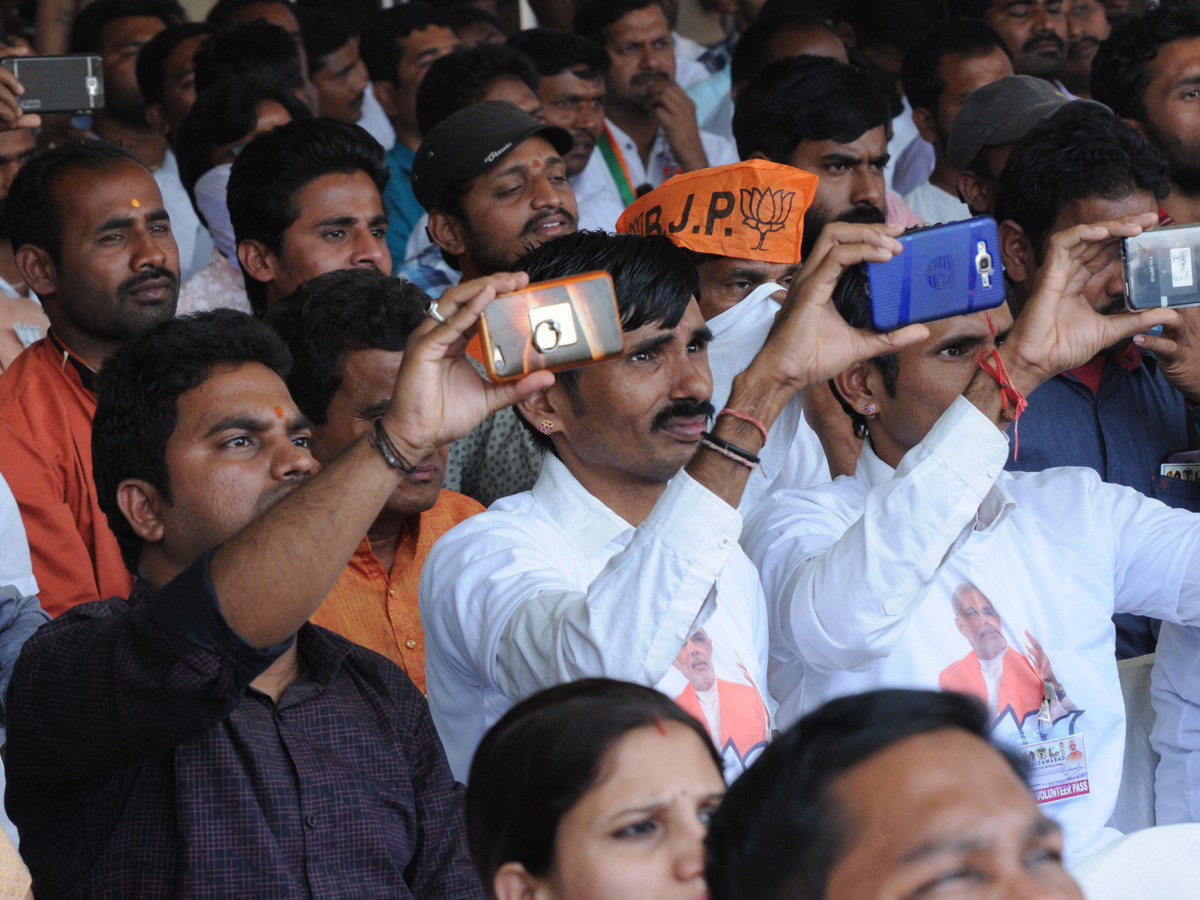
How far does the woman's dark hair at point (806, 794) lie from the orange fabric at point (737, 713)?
971 mm

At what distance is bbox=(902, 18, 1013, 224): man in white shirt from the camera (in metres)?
4.78

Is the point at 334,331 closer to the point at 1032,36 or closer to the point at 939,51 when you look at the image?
the point at 939,51

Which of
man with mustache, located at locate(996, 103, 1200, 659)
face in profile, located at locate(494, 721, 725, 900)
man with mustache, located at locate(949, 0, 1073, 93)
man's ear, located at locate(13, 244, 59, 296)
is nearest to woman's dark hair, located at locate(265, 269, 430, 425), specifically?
man's ear, located at locate(13, 244, 59, 296)

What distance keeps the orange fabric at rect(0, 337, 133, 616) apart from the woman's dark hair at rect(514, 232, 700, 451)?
1.01 metres

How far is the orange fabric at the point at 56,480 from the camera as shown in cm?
276

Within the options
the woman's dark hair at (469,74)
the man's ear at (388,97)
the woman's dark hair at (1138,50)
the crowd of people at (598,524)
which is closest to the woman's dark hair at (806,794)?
the crowd of people at (598,524)

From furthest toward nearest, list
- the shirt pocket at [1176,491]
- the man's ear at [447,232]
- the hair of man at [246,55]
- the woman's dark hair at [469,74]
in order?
the hair of man at [246,55]
the woman's dark hair at [469,74]
the man's ear at [447,232]
the shirt pocket at [1176,491]

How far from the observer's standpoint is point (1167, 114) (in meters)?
3.83

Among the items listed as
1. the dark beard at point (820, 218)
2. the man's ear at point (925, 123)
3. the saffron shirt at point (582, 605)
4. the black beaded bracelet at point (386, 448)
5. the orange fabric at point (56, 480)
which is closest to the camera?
the black beaded bracelet at point (386, 448)

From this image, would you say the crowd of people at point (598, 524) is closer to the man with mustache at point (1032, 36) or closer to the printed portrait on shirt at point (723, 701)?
the printed portrait on shirt at point (723, 701)

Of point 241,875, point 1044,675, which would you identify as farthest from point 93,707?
point 1044,675

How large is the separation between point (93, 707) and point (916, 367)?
1.54 m

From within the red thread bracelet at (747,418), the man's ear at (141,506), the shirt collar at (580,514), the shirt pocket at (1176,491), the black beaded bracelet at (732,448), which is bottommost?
the shirt pocket at (1176,491)

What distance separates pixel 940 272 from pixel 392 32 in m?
3.84
